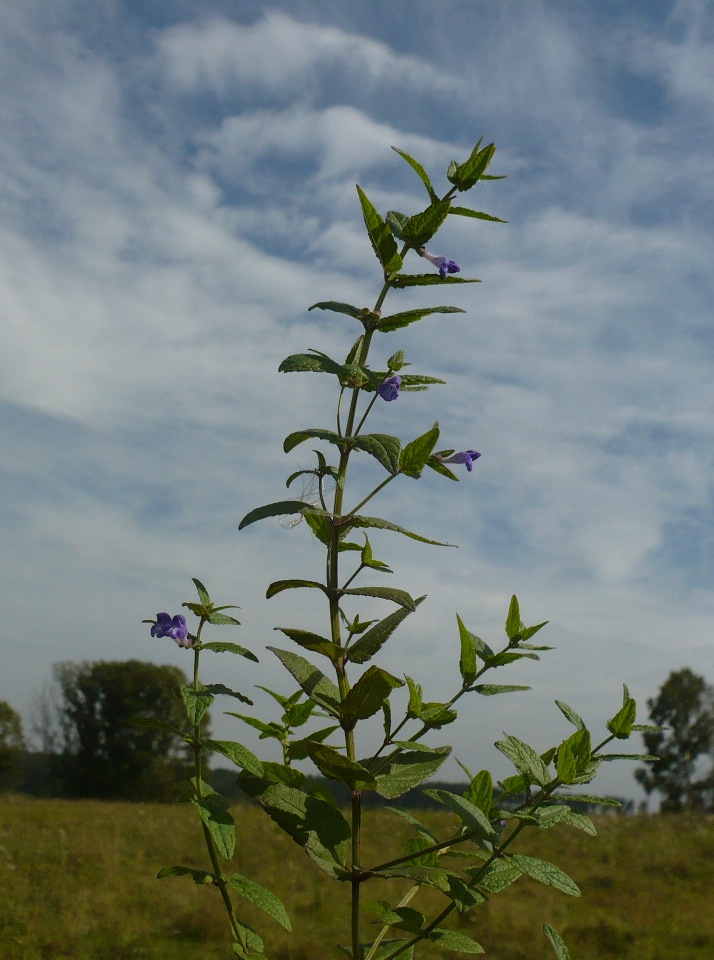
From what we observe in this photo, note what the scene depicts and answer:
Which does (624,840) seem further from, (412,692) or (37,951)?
(412,692)

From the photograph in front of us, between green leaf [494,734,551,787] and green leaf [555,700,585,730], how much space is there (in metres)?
0.13

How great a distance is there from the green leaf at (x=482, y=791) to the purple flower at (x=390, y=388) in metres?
0.64

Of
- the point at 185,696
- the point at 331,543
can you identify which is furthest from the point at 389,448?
the point at 185,696

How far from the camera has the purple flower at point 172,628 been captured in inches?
54.5

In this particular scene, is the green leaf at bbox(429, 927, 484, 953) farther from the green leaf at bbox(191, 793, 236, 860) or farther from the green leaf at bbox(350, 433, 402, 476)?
the green leaf at bbox(350, 433, 402, 476)

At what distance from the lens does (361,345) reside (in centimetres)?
127

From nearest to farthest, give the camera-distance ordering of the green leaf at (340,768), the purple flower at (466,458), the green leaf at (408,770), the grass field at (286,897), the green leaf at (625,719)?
the green leaf at (340,768) → the green leaf at (408,770) → the green leaf at (625,719) → the purple flower at (466,458) → the grass field at (286,897)

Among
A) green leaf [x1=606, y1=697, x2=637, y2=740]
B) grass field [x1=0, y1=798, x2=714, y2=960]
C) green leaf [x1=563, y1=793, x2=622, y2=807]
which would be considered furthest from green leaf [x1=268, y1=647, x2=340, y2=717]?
grass field [x1=0, y1=798, x2=714, y2=960]

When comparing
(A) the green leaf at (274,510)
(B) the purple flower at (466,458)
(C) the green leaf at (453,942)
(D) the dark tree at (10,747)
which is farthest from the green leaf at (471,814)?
(D) the dark tree at (10,747)

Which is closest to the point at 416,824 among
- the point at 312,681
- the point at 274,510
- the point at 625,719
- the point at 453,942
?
the point at 453,942

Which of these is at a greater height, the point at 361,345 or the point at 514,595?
the point at 361,345

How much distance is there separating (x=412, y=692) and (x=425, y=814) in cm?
1131

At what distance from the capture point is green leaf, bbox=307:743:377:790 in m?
1.03

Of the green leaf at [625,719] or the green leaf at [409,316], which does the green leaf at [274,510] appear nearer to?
the green leaf at [409,316]
